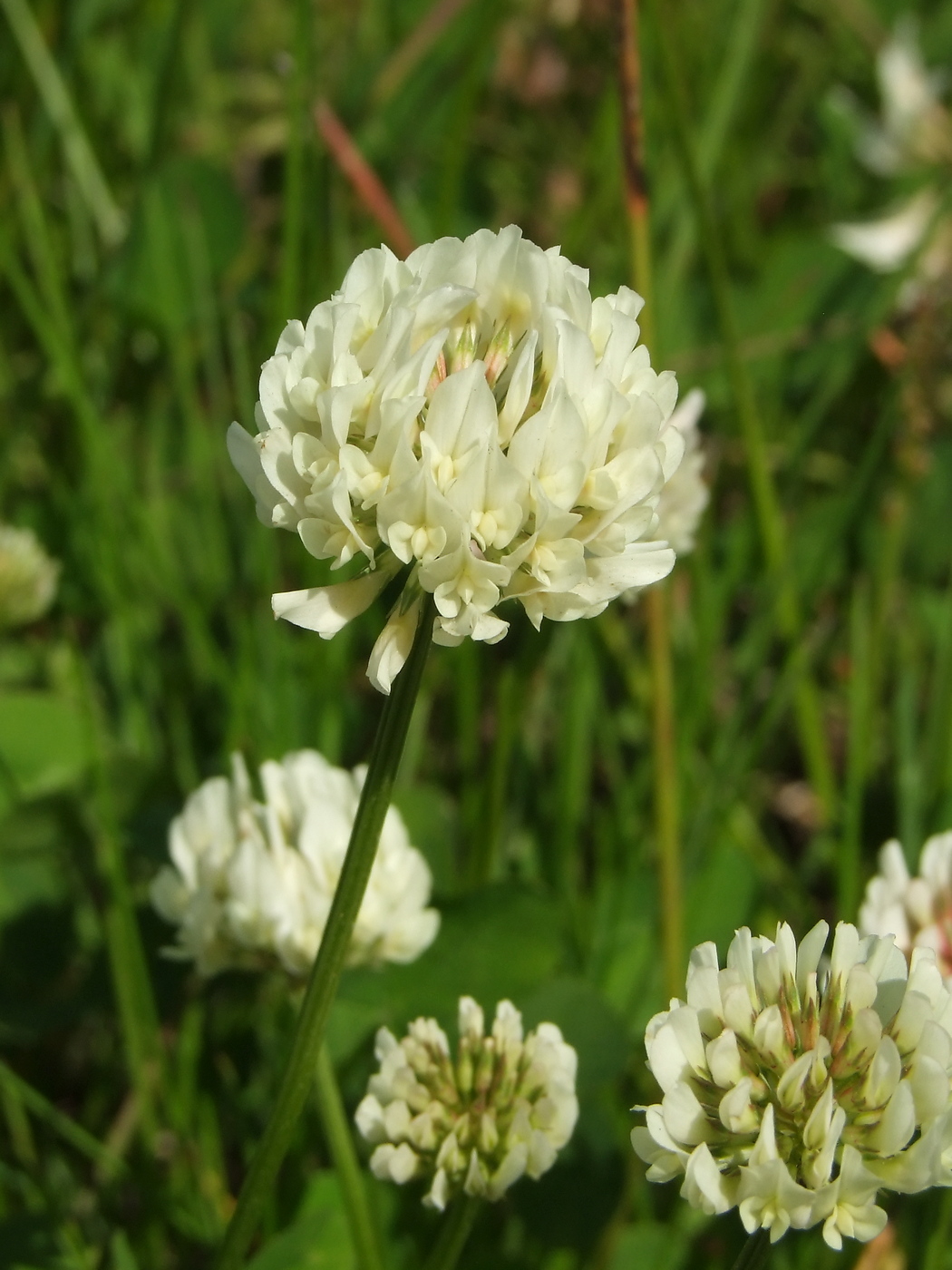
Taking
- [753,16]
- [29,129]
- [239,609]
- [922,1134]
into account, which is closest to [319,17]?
[29,129]

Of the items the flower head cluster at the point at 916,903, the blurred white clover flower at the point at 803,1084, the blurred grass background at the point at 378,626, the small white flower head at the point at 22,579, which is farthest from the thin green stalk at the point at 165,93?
the blurred white clover flower at the point at 803,1084

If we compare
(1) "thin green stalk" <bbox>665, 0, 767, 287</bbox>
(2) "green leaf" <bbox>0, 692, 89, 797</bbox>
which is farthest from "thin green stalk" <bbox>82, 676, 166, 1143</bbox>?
Result: (1) "thin green stalk" <bbox>665, 0, 767, 287</bbox>

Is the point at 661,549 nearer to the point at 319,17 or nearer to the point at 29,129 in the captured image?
the point at 29,129

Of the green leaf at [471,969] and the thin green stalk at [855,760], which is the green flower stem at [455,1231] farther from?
the thin green stalk at [855,760]

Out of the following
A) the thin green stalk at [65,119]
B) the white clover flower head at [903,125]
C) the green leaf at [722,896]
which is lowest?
the green leaf at [722,896]

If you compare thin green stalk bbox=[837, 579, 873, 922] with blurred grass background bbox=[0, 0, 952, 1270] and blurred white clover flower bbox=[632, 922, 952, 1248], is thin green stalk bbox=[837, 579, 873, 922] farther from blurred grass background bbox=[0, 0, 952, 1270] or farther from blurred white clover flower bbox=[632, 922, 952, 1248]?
blurred white clover flower bbox=[632, 922, 952, 1248]

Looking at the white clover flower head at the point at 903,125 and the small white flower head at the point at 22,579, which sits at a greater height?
the white clover flower head at the point at 903,125

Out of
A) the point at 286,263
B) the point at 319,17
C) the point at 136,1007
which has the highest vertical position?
the point at 319,17
